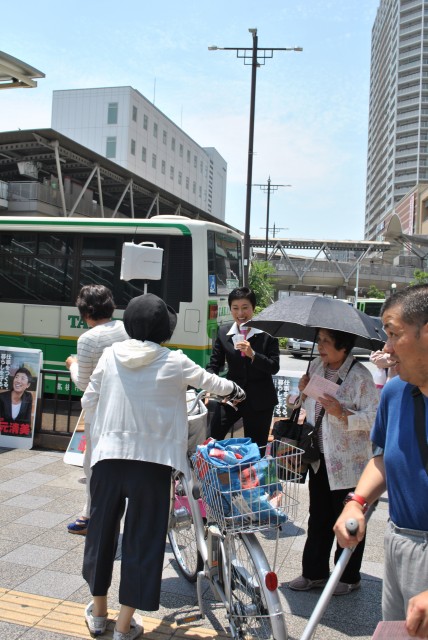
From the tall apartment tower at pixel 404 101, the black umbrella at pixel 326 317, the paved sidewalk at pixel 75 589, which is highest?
the tall apartment tower at pixel 404 101

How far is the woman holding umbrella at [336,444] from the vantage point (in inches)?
134

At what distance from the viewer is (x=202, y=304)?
9.66m

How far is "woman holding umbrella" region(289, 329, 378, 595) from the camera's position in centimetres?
341

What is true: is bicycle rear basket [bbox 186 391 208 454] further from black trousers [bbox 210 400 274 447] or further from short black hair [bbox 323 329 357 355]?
black trousers [bbox 210 400 274 447]

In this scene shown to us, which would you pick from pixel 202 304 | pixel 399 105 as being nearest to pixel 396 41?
pixel 399 105

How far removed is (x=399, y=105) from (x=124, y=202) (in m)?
104

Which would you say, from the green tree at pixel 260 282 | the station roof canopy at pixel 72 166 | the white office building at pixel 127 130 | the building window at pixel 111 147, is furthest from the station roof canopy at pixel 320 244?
the station roof canopy at pixel 72 166

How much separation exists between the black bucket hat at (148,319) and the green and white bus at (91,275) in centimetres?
645

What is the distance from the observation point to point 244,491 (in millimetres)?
2586

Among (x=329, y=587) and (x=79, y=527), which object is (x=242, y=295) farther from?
(x=329, y=587)

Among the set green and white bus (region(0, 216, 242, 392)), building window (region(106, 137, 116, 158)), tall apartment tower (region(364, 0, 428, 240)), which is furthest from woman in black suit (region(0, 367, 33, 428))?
tall apartment tower (region(364, 0, 428, 240))

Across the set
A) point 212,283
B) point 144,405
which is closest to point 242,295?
point 144,405

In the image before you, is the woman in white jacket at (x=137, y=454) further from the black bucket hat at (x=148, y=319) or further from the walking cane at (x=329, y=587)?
the walking cane at (x=329, y=587)

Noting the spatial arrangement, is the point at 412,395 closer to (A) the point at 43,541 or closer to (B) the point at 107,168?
(A) the point at 43,541
